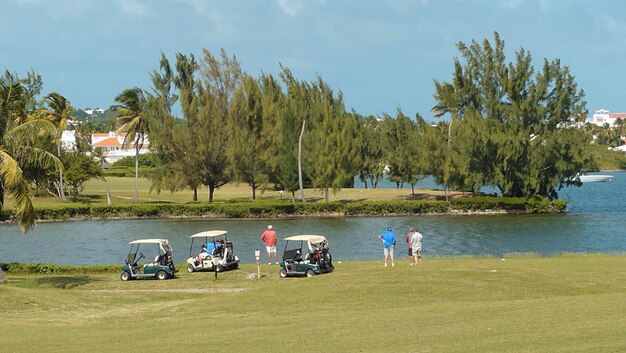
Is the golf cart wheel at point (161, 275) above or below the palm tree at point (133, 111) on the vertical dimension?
below

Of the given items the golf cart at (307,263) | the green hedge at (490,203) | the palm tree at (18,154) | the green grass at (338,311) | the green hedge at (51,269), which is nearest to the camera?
the green grass at (338,311)

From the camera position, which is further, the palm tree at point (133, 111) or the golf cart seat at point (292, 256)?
the palm tree at point (133, 111)

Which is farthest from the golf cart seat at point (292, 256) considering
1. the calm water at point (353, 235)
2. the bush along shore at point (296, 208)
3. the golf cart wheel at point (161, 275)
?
the bush along shore at point (296, 208)

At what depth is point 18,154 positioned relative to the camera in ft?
106

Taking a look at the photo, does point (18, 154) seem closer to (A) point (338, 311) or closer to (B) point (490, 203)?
(A) point (338, 311)

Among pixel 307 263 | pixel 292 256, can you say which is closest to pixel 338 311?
pixel 307 263

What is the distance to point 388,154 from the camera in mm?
102812

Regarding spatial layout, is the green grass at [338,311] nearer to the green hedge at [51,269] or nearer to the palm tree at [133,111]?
the green hedge at [51,269]

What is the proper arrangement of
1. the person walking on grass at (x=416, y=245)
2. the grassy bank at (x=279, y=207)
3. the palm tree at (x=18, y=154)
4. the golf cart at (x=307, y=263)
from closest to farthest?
the palm tree at (x=18, y=154) → the golf cart at (x=307, y=263) → the person walking on grass at (x=416, y=245) → the grassy bank at (x=279, y=207)

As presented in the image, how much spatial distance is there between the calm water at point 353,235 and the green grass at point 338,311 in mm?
16227

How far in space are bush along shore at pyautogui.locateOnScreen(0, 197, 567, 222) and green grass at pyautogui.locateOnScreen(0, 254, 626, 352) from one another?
42.0 meters

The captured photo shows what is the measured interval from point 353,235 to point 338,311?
3830cm

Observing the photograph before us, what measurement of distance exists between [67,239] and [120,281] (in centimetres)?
2799

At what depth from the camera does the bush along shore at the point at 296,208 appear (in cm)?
7769
